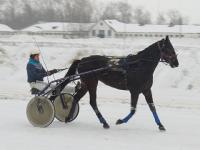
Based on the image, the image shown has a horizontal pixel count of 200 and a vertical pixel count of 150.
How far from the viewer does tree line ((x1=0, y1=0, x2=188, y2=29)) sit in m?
137

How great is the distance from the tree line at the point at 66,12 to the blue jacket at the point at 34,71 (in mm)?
118705

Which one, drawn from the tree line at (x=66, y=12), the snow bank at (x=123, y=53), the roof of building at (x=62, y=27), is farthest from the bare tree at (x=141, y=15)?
the snow bank at (x=123, y=53)

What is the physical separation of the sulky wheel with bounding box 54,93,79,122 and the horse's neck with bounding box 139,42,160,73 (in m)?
1.96

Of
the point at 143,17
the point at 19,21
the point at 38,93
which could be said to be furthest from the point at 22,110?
the point at 143,17

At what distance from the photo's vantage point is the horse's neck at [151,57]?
34.8 ft

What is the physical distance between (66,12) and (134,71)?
135630 millimetres

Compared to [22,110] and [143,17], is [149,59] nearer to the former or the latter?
[22,110]

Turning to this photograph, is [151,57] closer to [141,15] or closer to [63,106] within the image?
[63,106]

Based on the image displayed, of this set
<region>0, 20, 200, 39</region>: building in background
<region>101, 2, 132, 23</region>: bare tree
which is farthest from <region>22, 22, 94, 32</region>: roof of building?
<region>101, 2, 132, 23</region>: bare tree

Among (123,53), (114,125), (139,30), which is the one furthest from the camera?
(139,30)

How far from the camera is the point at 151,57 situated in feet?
34.9

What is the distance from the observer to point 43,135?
384 inches

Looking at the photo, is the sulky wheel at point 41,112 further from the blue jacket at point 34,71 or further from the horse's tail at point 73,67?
the horse's tail at point 73,67

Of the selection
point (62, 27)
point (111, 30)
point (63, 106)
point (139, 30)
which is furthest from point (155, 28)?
point (63, 106)
